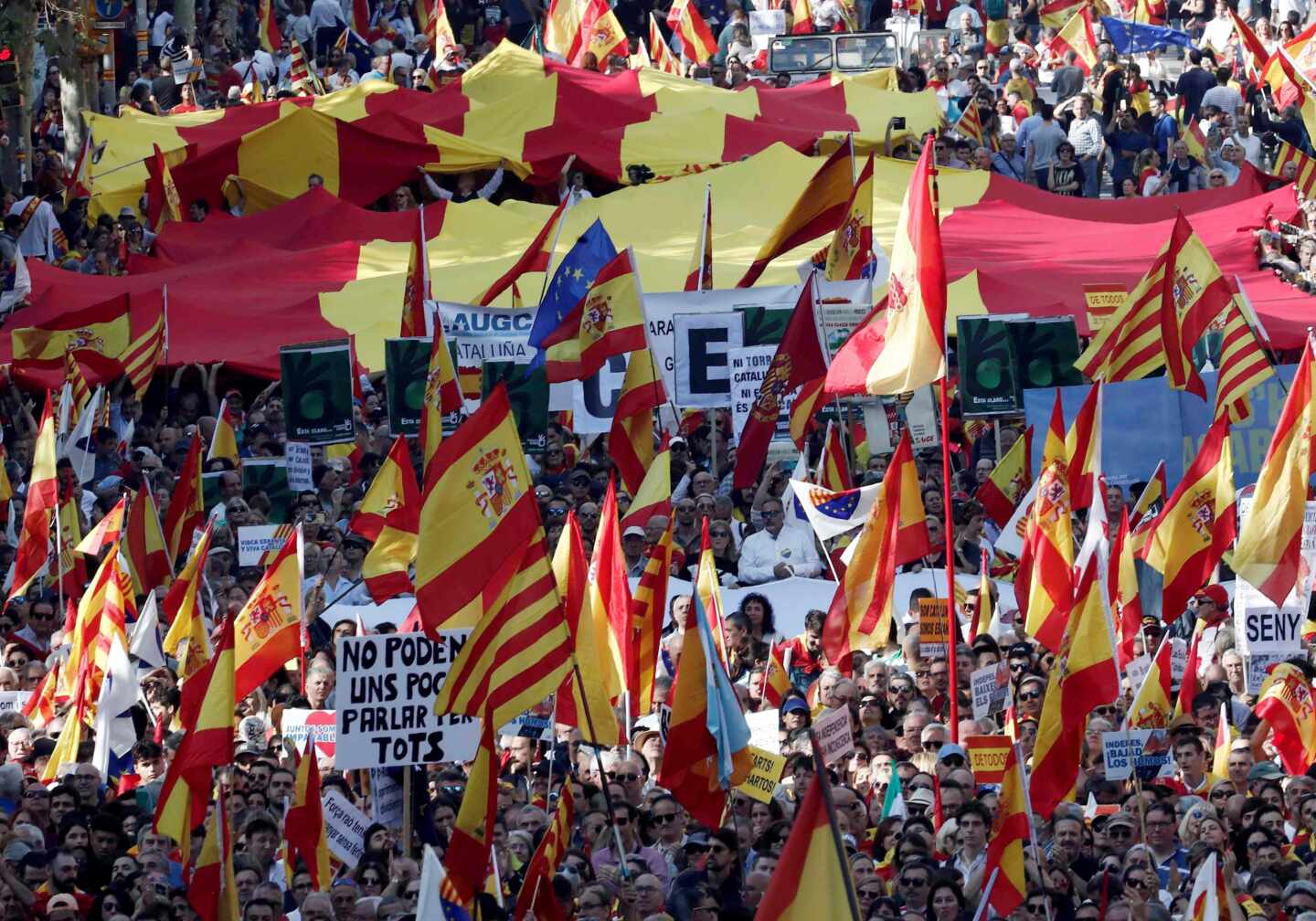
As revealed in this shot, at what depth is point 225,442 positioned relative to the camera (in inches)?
811

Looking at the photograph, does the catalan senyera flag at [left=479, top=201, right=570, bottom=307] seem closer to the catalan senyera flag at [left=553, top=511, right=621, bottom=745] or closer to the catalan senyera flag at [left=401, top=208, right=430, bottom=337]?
the catalan senyera flag at [left=401, top=208, right=430, bottom=337]

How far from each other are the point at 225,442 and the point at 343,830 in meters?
7.79

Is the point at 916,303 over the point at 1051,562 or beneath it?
over

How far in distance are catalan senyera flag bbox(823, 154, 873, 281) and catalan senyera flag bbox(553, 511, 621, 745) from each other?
16.6 feet

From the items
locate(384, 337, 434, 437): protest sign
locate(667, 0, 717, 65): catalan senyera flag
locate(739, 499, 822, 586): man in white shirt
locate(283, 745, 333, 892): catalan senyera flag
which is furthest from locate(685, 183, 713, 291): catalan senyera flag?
locate(667, 0, 717, 65): catalan senyera flag

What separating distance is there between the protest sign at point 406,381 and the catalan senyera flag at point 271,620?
4.38 metres

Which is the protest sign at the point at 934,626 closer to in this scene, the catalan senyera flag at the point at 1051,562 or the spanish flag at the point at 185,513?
the catalan senyera flag at the point at 1051,562

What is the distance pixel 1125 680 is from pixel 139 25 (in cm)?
2254

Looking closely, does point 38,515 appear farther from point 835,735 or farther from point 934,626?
point 835,735

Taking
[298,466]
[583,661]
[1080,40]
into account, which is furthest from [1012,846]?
[1080,40]

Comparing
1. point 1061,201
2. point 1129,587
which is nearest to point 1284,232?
point 1061,201

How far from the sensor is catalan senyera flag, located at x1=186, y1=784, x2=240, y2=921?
11.8m

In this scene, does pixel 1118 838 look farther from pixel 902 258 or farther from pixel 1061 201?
pixel 1061 201

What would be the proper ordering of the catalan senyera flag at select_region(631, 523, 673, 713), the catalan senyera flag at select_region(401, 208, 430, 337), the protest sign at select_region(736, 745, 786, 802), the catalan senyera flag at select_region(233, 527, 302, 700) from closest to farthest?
the protest sign at select_region(736, 745, 786, 802)
the catalan senyera flag at select_region(631, 523, 673, 713)
the catalan senyera flag at select_region(233, 527, 302, 700)
the catalan senyera flag at select_region(401, 208, 430, 337)
